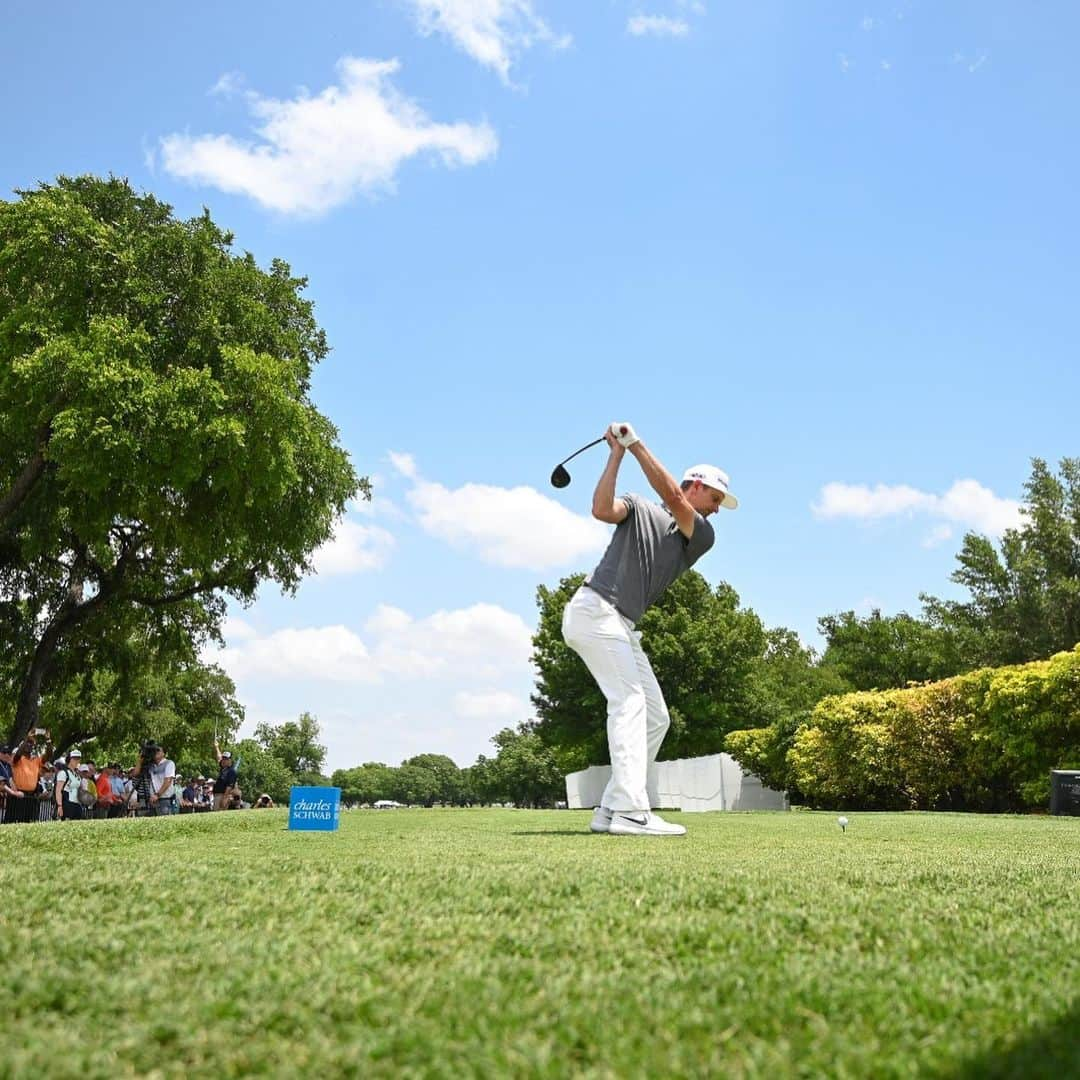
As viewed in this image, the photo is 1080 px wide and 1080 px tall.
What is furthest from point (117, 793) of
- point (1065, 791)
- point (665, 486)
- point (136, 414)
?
point (1065, 791)

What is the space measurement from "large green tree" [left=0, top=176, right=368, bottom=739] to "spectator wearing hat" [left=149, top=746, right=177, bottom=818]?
4941mm

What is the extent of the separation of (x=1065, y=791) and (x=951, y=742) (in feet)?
25.2

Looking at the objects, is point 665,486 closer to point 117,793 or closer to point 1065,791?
point 1065,791

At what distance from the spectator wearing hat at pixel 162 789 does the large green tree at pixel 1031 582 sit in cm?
3819

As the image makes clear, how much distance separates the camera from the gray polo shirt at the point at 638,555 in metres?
6.92

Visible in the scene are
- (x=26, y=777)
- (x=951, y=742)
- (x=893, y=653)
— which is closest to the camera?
(x=26, y=777)

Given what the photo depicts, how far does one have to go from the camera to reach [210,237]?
73.4 feet

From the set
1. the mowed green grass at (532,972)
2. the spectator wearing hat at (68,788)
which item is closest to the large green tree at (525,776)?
the spectator wearing hat at (68,788)

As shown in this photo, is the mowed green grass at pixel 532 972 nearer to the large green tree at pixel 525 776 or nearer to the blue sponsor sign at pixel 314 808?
the blue sponsor sign at pixel 314 808

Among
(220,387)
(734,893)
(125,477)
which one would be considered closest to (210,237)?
(220,387)

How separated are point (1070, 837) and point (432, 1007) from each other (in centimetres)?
806

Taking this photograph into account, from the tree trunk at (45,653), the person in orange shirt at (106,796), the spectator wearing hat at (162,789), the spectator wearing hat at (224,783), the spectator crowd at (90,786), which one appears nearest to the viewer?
the spectator crowd at (90,786)

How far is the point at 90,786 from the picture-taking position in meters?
20.1

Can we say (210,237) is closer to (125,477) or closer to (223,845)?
(125,477)
